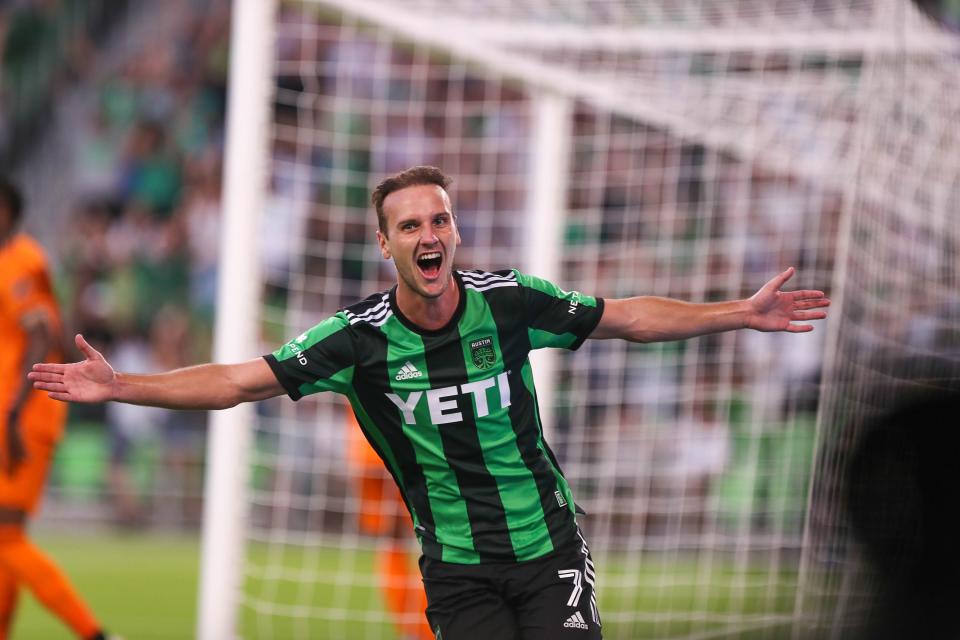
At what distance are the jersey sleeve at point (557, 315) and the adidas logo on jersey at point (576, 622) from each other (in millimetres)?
877

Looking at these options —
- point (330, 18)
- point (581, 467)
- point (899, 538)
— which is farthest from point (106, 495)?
point (899, 538)

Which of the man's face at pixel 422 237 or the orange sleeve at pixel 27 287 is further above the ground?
the man's face at pixel 422 237

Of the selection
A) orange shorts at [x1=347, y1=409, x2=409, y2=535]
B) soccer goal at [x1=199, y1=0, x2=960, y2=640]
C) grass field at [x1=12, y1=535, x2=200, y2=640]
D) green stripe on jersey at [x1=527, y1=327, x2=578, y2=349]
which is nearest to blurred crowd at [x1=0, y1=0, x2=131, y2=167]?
soccer goal at [x1=199, y1=0, x2=960, y2=640]

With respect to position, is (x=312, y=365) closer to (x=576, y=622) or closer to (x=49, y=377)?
(x=49, y=377)

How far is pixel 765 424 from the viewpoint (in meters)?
9.97

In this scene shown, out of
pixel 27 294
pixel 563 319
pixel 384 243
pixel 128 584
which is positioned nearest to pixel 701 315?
pixel 563 319

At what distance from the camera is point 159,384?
411cm

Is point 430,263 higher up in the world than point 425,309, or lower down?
higher up

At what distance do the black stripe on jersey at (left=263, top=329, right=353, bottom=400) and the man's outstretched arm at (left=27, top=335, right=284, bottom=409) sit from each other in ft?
0.10

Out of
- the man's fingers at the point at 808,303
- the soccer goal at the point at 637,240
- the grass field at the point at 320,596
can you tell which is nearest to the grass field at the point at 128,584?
the grass field at the point at 320,596

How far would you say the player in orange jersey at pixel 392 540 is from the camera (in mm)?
7703

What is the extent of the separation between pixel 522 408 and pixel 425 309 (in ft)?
1.48

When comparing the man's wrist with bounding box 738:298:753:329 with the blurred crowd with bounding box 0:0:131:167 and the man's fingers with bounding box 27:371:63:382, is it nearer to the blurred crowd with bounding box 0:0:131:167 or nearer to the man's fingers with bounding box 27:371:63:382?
the man's fingers with bounding box 27:371:63:382

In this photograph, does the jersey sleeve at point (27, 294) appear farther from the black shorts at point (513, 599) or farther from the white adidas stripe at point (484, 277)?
the black shorts at point (513, 599)
